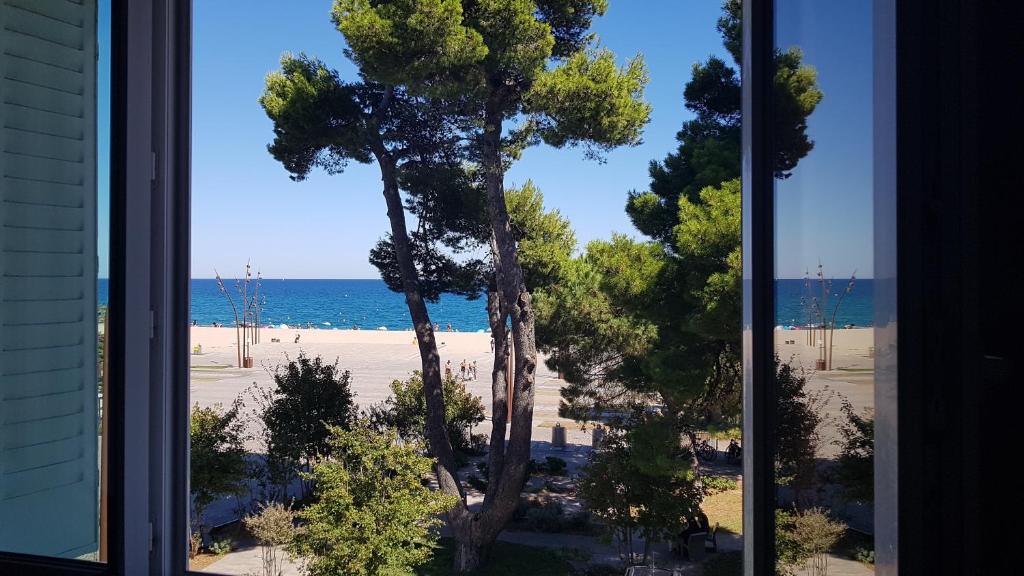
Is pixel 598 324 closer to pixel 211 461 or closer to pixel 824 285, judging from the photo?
pixel 211 461

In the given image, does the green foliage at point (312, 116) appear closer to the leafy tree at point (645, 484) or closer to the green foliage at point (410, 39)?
the green foliage at point (410, 39)

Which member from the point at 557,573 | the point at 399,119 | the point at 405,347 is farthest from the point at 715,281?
the point at 405,347

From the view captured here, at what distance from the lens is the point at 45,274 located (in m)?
1.62

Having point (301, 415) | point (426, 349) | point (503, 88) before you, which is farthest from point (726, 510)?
point (503, 88)

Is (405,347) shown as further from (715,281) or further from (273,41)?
(715,281)

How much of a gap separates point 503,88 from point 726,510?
166 inches

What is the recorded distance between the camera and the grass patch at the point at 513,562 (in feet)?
18.8

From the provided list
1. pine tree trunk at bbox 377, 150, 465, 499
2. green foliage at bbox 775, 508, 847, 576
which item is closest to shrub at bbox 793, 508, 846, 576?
green foliage at bbox 775, 508, 847, 576

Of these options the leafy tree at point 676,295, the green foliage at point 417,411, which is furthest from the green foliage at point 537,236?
the green foliage at point 417,411

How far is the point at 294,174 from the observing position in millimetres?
6344

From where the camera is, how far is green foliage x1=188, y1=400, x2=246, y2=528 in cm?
491

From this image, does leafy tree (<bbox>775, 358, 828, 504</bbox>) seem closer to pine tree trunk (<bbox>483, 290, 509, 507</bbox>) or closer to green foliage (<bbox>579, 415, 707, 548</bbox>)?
green foliage (<bbox>579, 415, 707, 548</bbox>)

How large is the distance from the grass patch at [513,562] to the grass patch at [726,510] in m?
1.34

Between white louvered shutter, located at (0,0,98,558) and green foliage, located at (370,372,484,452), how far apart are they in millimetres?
5000
